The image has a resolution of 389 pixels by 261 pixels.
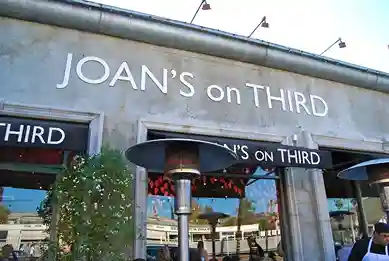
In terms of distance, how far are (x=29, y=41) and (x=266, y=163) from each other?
3.76 m

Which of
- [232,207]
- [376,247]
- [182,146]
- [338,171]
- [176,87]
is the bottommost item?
[376,247]

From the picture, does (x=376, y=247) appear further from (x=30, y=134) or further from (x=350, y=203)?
(x=350, y=203)

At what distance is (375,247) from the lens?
4020mm

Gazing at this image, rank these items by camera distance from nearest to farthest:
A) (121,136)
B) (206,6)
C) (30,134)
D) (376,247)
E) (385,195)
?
1. (376,247)
2. (30,134)
3. (385,195)
4. (121,136)
5. (206,6)

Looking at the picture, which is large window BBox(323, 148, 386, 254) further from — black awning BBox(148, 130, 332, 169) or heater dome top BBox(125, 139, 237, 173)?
heater dome top BBox(125, 139, 237, 173)

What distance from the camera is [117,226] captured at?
12.5 ft

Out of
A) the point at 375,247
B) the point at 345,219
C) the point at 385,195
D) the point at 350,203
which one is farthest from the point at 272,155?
the point at 350,203

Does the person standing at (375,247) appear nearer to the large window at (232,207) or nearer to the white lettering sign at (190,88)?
the large window at (232,207)

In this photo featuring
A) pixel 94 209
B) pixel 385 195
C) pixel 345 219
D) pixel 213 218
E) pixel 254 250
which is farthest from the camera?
pixel 345 219

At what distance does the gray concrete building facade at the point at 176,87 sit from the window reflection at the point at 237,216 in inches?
21.8

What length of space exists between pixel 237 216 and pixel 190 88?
2.61 m

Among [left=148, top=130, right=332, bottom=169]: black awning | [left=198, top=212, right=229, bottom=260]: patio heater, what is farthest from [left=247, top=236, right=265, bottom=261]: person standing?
[left=148, top=130, right=332, bottom=169]: black awning

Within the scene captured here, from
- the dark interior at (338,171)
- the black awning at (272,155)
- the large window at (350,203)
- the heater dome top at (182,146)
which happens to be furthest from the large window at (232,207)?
the heater dome top at (182,146)

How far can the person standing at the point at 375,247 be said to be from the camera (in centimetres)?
391
